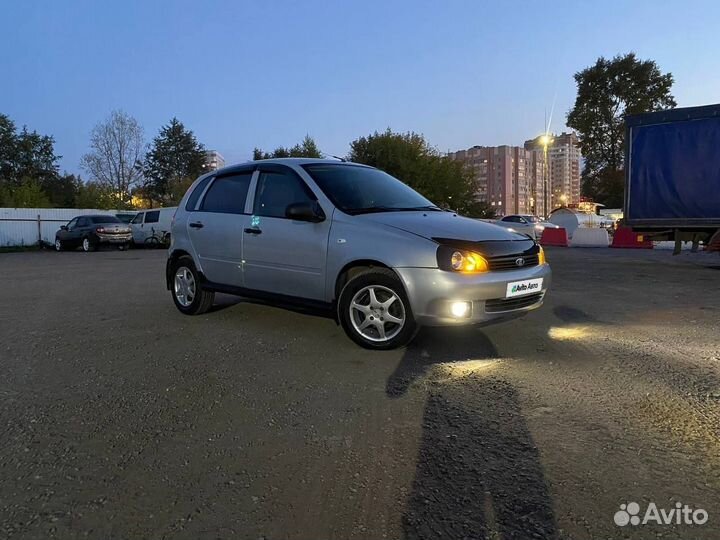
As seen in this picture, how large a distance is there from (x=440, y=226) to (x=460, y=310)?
0.82 metres

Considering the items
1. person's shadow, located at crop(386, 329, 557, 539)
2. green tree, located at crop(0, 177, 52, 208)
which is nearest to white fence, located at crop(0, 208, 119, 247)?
green tree, located at crop(0, 177, 52, 208)

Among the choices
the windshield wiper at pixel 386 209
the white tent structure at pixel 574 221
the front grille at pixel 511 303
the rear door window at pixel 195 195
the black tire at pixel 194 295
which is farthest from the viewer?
the white tent structure at pixel 574 221

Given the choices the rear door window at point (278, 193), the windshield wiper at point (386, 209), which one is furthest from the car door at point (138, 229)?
the windshield wiper at point (386, 209)

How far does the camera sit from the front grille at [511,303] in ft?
14.9

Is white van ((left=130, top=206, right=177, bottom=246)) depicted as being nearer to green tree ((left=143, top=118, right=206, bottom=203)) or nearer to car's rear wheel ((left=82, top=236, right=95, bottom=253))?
car's rear wheel ((left=82, top=236, right=95, bottom=253))

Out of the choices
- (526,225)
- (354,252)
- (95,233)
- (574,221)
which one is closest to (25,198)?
(95,233)

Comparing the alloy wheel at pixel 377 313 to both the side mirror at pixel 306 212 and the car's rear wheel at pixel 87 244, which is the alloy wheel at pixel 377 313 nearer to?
the side mirror at pixel 306 212

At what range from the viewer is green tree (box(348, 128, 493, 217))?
137 ft

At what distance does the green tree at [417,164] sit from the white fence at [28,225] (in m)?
21.6

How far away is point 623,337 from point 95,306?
22.4 ft

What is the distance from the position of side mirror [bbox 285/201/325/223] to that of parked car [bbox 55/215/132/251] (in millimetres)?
21273

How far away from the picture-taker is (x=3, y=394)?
3801 millimetres

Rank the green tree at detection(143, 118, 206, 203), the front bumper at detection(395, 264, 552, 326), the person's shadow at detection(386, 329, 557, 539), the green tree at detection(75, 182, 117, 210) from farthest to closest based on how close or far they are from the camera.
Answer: the green tree at detection(143, 118, 206, 203) → the green tree at detection(75, 182, 117, 210) → the front bumper at detection(395, 264, 552, 326) → the person's shadow at detection(386, 329, 557, 539)

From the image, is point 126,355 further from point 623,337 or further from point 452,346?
point 623,337
